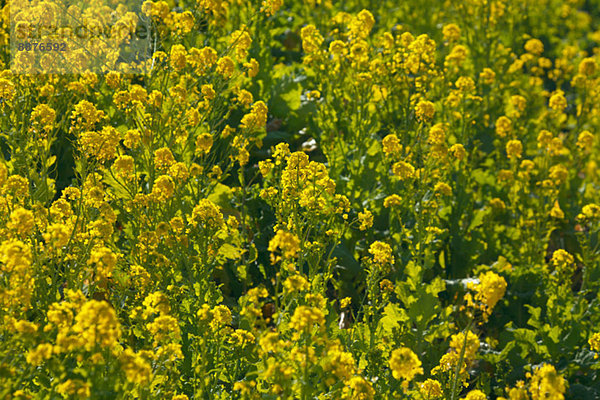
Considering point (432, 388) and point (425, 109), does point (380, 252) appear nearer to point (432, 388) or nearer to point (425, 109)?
point (432, 388)

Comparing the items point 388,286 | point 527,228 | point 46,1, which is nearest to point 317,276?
point 388,286

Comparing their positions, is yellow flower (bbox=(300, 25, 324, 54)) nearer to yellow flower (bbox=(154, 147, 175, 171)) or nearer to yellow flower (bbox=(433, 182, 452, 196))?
yellow flower (bbox=(433, 182, 452, 196))

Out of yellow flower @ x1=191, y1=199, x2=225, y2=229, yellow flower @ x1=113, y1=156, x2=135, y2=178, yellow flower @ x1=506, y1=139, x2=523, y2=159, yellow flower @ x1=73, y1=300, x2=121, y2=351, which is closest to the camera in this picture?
yellow flower @ x1=73, y1=300, x2=121, y2=351

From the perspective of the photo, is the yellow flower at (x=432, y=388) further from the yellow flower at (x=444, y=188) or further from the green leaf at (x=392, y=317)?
the yellow flower at (x=444, y=188)

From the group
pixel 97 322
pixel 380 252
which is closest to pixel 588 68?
pixel 380 252

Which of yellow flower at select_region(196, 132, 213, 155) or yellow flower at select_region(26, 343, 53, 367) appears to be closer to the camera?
yellow flower at select_region(26, 343, 53, 367)

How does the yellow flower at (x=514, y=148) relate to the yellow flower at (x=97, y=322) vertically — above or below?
above

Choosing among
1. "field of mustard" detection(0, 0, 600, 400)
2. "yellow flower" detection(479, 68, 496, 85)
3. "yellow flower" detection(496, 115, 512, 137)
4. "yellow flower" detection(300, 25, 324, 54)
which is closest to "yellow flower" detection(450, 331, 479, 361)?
"field of mustard" detection(0, 0, 600, 400)

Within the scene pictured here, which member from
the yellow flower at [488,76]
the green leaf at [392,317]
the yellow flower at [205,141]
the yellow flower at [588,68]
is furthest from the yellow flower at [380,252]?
the yellow flower at [588,68]

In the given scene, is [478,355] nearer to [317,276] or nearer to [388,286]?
[388,286]

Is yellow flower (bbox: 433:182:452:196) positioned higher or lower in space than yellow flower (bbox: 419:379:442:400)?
higher

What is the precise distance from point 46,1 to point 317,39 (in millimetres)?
2214

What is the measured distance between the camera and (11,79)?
14.8 feet

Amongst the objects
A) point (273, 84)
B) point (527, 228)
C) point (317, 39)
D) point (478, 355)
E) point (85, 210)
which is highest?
point (317, 39)
